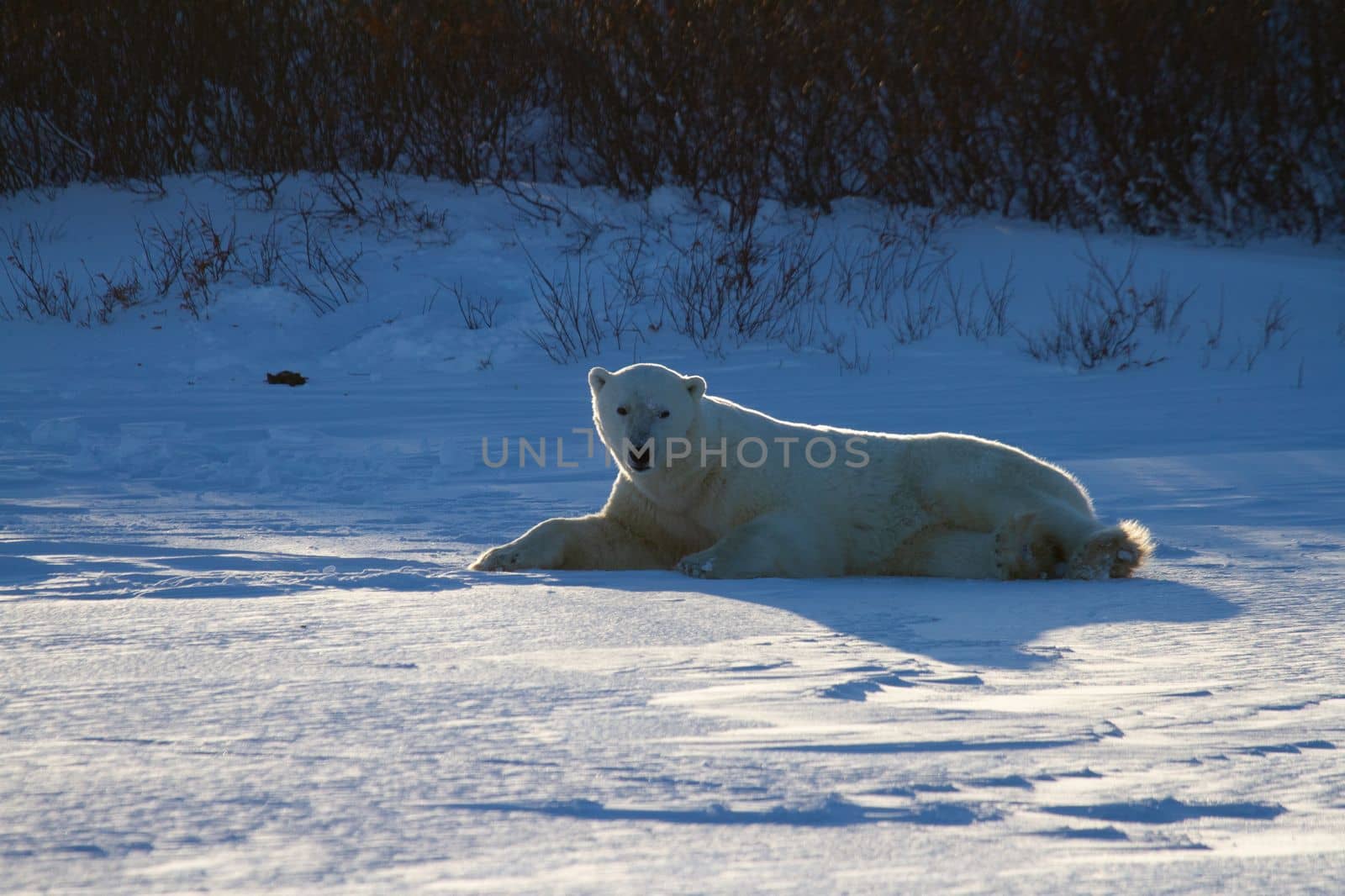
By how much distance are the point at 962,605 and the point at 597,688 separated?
1.36 meters

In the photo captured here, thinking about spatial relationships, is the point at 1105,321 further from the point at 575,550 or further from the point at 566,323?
the point at 575,550

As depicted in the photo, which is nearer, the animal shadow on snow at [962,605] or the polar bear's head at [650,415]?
the animal shadow on snow at [962,605]

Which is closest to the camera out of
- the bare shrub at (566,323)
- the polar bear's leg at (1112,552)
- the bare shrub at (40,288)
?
the polar bear's leg at (1112,552)

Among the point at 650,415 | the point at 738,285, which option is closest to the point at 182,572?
the point at 650,415

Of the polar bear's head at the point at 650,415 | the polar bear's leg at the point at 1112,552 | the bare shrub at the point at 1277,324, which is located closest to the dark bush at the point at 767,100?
A: the bare shrub at the point at 1277,324

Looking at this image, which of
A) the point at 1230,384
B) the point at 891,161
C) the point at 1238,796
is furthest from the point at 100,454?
the point at 891,161

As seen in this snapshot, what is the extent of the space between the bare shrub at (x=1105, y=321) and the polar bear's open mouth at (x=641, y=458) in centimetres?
537

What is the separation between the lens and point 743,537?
3.98 m

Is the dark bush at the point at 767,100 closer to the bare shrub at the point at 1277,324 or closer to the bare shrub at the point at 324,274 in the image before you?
the bare shrub at the point at 324,274

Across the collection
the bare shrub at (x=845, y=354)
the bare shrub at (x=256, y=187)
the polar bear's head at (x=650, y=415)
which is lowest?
the polar bear's head at (x=650, y=415)

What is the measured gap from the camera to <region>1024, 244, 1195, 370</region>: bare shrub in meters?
8.88

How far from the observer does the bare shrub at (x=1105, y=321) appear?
888 centimetres

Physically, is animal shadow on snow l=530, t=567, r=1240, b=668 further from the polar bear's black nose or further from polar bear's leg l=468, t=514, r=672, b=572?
the polar bear's black nose

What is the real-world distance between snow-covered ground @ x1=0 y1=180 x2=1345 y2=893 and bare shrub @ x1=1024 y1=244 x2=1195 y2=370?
199cm
